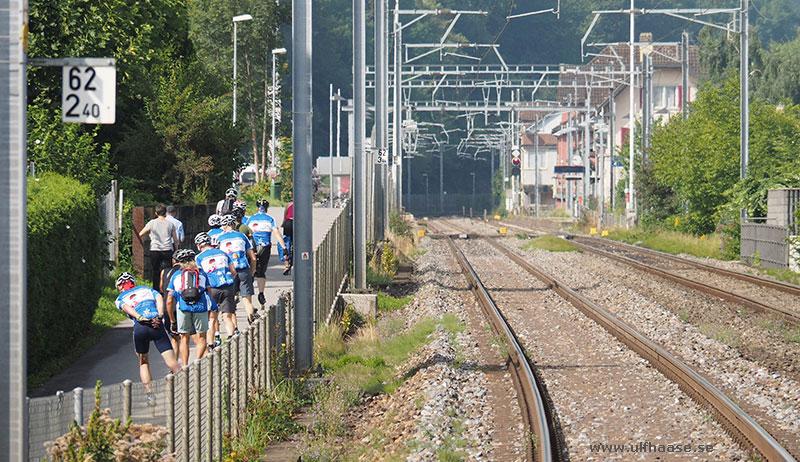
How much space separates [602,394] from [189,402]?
602 cm

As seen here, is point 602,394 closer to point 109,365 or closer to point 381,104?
point 109,365

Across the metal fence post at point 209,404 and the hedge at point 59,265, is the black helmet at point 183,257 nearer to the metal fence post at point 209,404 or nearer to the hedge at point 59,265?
the hedge at point 59,265

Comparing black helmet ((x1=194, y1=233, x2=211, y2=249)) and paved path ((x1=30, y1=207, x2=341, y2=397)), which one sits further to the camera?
black helmet ((x1=194, y1=233, x2=211, y2=249))

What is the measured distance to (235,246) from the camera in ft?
51.9

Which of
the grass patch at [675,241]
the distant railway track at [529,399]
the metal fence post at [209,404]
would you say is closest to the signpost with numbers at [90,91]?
the metal fence post at [209,404]

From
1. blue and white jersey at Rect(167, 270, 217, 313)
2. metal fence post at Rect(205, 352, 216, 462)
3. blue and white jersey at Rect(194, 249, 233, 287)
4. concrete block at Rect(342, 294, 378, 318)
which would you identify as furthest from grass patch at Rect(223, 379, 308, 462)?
concrete block at Rect(342, 294, 378, 318)

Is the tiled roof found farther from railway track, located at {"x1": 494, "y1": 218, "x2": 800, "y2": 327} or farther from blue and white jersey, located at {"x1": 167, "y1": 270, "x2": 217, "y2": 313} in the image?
blue and white jersey, located at {"x1": 167, "y1": 270, "x2": 217, "y2": 313}

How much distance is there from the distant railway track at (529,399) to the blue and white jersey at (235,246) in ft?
12.9

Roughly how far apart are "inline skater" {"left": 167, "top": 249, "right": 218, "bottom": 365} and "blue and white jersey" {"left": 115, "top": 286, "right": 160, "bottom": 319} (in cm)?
59

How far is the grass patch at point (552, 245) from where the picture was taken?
4175 centimetres

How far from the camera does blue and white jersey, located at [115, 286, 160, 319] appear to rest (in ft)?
39.4

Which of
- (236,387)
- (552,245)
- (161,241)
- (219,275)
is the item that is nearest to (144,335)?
(236,387)

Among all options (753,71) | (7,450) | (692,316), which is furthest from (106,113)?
(753,71)

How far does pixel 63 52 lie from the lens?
22.5 metres
